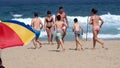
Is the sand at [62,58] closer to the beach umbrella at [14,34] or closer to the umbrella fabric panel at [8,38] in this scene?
the beach umbrella at [14,34]

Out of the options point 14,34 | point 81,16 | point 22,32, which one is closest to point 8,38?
point 14,34

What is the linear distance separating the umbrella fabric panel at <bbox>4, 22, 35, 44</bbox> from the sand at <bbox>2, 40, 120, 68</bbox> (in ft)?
11.8

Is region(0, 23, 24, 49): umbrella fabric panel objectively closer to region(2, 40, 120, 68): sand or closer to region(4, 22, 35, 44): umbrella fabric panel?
region(4, 22, 35, 44): umbrella fabric panel

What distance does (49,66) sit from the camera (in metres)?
9.95

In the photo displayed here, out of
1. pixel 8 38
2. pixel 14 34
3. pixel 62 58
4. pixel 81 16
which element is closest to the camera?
pixel 8 38

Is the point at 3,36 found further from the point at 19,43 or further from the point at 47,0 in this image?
the point at 47,0

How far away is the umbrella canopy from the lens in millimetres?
6051

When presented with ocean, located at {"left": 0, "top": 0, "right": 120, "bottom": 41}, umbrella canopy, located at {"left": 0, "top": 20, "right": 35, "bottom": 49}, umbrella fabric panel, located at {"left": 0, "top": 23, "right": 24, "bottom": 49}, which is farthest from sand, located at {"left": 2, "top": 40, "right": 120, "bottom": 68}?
ocean, located at {"left": 0, "top": 0, "right": 120, "bottom": 41}

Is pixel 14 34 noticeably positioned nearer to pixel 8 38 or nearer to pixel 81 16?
pixel 8 38

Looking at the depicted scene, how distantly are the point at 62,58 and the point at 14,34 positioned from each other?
15.8 feet

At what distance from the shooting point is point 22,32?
6352 mm

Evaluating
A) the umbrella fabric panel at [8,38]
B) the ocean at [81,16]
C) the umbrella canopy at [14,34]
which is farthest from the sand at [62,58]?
the ocean at [81,16]

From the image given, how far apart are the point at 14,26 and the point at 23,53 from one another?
5869 mm

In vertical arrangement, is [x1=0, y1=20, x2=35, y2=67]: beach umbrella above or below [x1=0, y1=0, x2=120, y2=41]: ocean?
above
